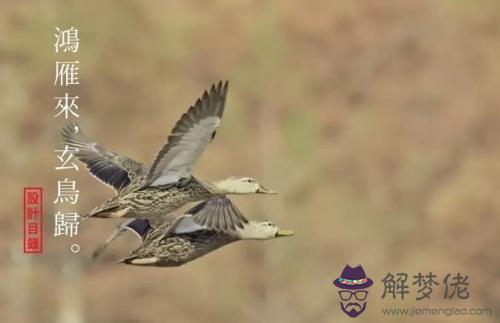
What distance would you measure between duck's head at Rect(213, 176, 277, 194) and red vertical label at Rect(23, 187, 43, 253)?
2205 mm

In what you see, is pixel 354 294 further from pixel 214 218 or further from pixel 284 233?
pixel 284 233

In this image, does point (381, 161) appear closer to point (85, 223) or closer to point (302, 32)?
point (302, 32)

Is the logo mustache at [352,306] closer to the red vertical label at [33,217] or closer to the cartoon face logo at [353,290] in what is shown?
the cartoon face logo at [353,290]

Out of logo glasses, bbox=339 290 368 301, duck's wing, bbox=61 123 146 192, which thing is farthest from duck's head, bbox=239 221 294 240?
logo glasses, bbox=339 290 368 301

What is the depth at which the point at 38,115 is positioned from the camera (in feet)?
27.4

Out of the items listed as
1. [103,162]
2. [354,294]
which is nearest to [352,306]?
[354,294]

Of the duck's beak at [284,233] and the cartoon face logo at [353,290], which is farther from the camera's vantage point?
the cartoon face logo at [353,290]

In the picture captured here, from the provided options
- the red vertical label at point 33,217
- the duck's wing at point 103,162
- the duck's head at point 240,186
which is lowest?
the duck's head at point 240,186

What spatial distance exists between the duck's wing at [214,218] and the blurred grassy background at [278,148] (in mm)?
4212

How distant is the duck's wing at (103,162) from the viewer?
A: 3.22 meters

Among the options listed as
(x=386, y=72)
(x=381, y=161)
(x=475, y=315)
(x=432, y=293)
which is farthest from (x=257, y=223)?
(x=386, y=72)

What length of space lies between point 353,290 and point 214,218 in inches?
138

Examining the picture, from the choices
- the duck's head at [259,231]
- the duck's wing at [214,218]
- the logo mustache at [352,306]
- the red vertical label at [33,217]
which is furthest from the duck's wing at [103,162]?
the logo mustache at [352,306]

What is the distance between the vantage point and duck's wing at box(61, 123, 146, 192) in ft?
10.6
